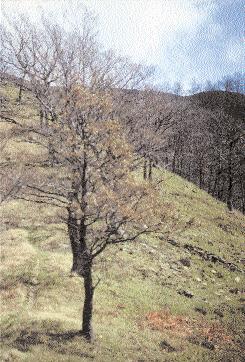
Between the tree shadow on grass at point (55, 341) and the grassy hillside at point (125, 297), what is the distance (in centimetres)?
4

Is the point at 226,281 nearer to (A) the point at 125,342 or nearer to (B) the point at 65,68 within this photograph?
(A) the point at 125,342

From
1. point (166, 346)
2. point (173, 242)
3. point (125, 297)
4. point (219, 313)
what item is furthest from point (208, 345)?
point (173, 242)

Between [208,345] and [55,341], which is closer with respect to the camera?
[55,341]

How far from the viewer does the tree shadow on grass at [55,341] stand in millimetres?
16812

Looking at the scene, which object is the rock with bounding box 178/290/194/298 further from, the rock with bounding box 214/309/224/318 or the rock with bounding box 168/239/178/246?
the rock with bounding box 168/239/178/246

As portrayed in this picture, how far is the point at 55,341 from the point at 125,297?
692 cm

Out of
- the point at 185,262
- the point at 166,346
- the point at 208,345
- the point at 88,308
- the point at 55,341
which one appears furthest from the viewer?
the point at 185,262

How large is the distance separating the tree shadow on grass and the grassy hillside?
1.6 inches

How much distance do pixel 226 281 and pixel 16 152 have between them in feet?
88.2

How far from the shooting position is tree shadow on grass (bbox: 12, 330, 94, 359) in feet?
55.2

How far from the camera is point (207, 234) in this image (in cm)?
4078

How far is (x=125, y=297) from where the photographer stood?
2366 centimetres

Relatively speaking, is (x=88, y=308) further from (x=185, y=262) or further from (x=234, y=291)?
(x=185, y=262)

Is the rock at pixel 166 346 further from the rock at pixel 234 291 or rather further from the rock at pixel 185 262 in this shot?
the rock at pixel 185 262
